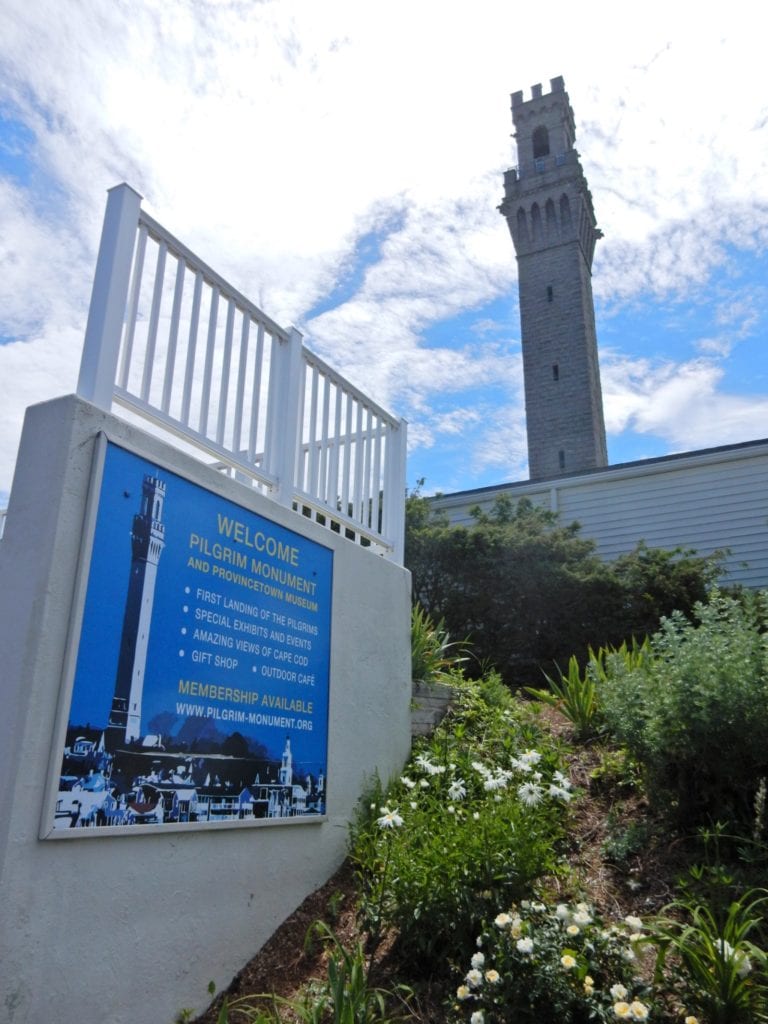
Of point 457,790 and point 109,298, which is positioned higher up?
point 109,298

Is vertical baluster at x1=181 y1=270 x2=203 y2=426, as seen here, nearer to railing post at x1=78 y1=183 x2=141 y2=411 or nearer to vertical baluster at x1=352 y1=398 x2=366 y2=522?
railing post at x1=78 y1=183 x2=141 y2=411

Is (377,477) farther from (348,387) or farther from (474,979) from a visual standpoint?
(474,979)

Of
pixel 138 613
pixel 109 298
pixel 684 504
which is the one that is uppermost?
pixel 684 504

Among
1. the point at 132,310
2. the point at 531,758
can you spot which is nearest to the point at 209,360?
the point at 132,310

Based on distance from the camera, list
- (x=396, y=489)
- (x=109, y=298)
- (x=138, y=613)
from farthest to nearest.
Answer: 1. (x=396, y=489)
2. (x=109, y=298)
3. (x=138, y=613)

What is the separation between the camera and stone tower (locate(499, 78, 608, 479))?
3091 centimetres

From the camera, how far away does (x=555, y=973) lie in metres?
3.00

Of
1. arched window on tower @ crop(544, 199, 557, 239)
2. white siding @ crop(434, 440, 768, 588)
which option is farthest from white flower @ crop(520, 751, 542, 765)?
arched window on tower @ crop(544, 199, 557, 239)

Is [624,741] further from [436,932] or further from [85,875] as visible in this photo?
[85,875]

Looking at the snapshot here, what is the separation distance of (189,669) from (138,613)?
39 centimetres

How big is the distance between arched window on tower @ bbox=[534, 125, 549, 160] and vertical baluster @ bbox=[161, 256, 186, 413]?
38423 millimetres

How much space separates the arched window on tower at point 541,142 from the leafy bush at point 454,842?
126ft

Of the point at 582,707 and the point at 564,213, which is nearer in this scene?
the point at 582,707

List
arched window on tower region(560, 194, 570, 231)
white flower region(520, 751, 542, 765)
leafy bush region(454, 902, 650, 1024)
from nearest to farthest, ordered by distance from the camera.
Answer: leafy bush region(454, 902, 650, 1024)
white flower region(520, 751, 542, 765)
arched window on tower region(560, 194, 570, 231)
